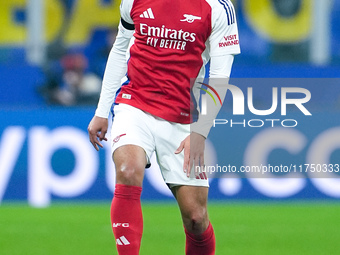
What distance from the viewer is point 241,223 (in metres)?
7.84

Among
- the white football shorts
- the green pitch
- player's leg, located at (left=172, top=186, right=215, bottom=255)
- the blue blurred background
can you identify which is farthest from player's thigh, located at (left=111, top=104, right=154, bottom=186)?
the blue blurred background

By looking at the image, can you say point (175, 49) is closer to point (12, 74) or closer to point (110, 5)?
point (12, 74)

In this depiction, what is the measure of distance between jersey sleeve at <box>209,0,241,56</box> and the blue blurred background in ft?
13.4

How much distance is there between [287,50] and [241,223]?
5.56 m

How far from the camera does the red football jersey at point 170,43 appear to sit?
15.6 feet

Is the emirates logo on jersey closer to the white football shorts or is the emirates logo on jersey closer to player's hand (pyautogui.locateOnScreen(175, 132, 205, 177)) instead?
the white football shorts

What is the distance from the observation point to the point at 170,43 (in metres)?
4.77

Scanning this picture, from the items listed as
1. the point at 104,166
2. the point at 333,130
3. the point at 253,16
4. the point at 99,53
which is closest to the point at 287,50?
the point at 253,16

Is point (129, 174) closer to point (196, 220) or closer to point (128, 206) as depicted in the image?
point (128, 206)

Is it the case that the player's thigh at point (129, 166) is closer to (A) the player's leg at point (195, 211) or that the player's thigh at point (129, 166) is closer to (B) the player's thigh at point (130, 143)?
(B) the player's thigh at point (130, 143)

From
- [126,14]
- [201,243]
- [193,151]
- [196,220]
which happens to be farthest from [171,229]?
[126,14]

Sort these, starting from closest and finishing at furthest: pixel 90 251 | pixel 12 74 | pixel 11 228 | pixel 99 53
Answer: pixel 90 251 → pixel 11 228 → pixel 12 74 → pixel 99 53

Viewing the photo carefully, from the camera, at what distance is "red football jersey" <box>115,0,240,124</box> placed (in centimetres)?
476

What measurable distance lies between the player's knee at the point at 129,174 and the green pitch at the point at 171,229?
1.83 meters
